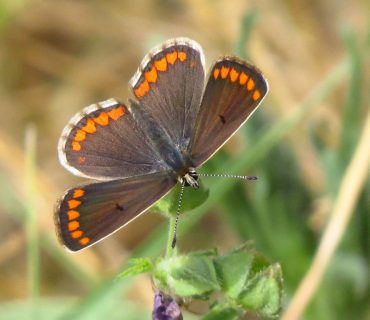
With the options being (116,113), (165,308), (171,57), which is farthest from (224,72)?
(165,308)

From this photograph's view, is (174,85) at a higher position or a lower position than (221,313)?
higher

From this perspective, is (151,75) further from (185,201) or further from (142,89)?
(185,201)

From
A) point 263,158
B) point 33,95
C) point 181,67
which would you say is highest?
point 33,95

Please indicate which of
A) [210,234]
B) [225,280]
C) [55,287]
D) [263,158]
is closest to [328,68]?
[210,234]

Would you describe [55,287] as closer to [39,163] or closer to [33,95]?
[39,163]

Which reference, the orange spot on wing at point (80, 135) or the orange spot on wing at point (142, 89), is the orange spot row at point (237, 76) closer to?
the orange spot on wing at point (142, 89)

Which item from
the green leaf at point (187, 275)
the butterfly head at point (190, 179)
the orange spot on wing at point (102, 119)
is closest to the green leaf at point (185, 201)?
the butterfly head at point (190, 179)

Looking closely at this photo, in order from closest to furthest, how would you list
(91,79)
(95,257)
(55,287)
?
(95,257), (55,287), (91,79)
